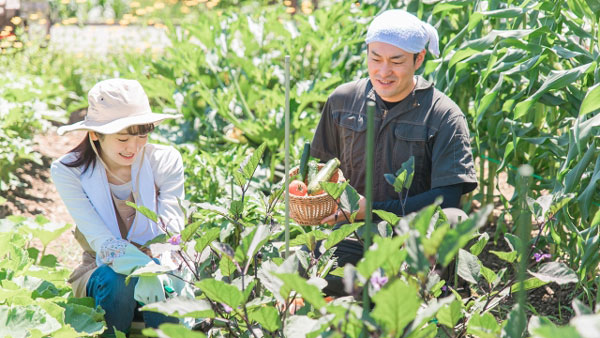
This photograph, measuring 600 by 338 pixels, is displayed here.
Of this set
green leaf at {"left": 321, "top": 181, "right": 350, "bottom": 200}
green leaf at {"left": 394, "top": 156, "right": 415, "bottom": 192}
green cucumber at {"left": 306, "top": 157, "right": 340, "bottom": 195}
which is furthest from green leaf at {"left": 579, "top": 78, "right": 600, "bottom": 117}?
green leaf at {"left": 321, "top": 181, "right": 350, "bottom": 200}

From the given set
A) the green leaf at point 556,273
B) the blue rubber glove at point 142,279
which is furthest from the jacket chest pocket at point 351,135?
the green leaf at point 556,273

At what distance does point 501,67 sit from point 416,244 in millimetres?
1654

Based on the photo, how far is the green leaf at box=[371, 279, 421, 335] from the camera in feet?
3.89

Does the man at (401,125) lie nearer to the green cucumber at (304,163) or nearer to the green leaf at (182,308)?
the green cucumber at (304,163)

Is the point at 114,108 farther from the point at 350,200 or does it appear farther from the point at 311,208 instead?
the point at 350,200

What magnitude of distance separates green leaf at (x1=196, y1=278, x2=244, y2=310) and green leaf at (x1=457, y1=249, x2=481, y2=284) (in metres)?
0.52

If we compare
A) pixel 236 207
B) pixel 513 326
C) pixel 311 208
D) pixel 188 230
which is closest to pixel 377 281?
pixel 513 326

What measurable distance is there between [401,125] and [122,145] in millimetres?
Answer: 954

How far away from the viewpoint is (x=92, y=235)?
2.44 meters

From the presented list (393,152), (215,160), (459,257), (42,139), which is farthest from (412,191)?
(42,139)

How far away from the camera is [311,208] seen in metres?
2.29

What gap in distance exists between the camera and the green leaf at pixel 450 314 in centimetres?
145

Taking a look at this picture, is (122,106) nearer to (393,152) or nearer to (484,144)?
(393,152)

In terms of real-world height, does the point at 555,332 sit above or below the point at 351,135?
above
